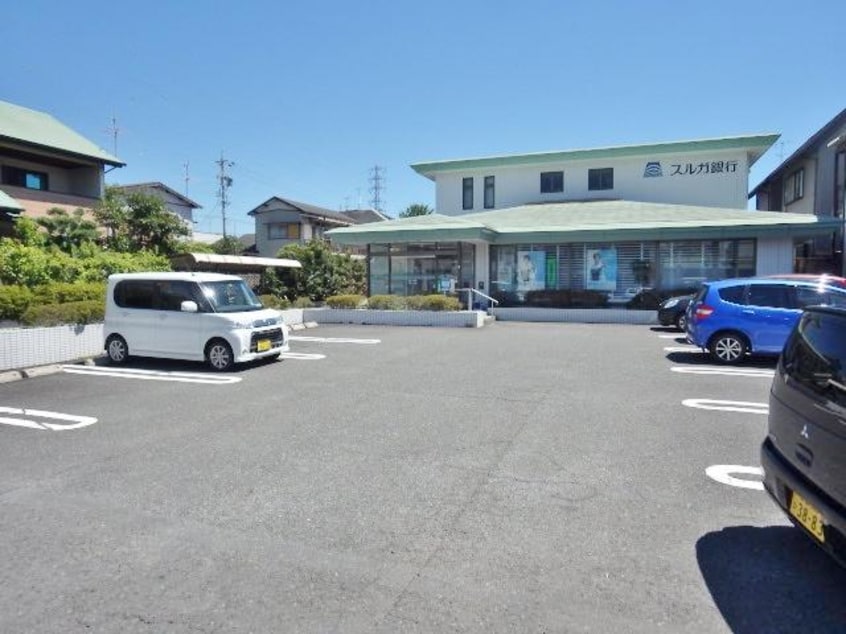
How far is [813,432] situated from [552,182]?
23.4 m

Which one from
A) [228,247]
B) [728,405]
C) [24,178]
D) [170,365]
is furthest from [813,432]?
[228,247]

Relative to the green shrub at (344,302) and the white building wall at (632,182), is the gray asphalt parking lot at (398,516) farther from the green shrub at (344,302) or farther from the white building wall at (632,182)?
the white building wall at (632,182)

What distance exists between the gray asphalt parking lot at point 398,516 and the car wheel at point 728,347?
2.87 meters

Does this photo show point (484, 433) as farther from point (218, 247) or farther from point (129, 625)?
point (218, 247)

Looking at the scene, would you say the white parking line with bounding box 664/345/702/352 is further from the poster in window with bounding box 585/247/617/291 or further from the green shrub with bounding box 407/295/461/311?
the poster in window with bounding box 585/247/617/291

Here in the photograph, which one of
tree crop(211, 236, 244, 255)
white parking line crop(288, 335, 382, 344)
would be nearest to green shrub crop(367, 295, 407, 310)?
white parking line crop(288, 335, 382, 344)

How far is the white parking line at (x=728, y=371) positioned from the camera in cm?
891

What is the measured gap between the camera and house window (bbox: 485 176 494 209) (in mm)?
25828

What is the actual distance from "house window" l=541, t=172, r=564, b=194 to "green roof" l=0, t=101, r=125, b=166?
58.5 ft

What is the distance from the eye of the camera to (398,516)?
3.79 meters

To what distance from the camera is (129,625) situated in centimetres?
263

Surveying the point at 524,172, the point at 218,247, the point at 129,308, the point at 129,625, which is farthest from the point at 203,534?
the point at 218,247

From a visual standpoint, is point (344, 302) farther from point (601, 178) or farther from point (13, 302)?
point (601, 178)

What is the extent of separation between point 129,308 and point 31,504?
6.68 m
